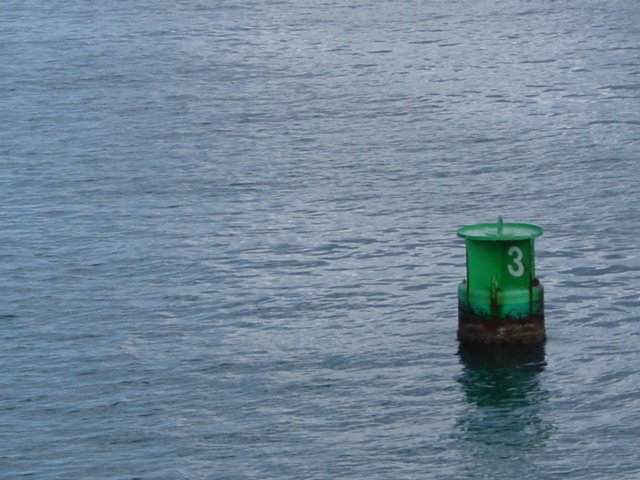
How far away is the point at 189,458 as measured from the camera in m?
23.5

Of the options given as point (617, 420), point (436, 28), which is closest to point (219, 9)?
point (436, 28)

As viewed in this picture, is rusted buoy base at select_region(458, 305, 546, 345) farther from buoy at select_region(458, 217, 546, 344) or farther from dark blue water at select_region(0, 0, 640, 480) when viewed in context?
dark blue water at select_region(0, 0, 640, 480)

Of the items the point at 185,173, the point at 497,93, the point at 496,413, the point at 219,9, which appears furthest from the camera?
the point at 219,9

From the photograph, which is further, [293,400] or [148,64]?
[148,64]

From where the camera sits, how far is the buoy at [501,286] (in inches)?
1040

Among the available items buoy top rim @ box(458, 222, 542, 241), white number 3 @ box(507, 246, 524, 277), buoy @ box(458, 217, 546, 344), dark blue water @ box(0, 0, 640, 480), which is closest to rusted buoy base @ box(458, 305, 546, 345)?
buoy @ box(458, 217, 546, 344)

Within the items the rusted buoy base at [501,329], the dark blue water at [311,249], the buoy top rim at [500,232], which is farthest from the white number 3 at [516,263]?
the dark blue water at [311,249]

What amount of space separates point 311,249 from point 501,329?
26.6 feet

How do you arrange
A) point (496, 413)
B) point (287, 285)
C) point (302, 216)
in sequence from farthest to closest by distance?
point (302, 216), point (287, 285), point (496, 413)

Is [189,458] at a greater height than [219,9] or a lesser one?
lesser

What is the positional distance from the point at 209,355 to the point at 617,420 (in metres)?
7.29

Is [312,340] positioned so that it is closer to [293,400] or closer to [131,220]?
[293,400]

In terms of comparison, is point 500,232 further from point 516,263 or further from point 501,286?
point 501,286

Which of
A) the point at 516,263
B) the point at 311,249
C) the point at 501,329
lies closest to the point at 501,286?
the point at 516,263
